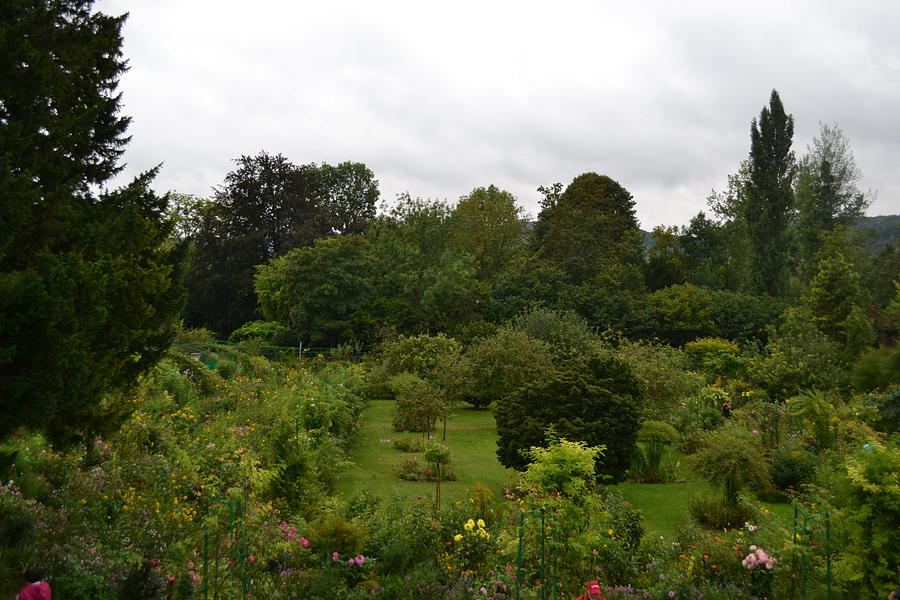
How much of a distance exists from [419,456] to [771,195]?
28.8m

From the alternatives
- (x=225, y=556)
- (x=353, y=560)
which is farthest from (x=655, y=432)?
(x=225, y=556)

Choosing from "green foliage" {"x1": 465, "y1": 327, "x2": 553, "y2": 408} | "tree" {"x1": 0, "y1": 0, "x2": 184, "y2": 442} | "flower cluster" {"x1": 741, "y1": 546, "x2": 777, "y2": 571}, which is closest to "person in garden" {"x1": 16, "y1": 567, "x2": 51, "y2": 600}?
"tree" {"x1": 0, "y1": 0, "x2": 184, "y2": 442}

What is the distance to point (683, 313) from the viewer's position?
109 feet

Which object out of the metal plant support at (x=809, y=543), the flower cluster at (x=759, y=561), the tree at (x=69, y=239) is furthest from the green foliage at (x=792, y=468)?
the tree at (x=69, y=239)

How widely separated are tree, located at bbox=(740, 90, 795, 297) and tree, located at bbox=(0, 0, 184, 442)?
34.2m

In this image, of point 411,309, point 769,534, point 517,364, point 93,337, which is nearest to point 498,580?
point 769,534

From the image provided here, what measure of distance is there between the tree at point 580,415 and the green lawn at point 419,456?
1406 millimetres

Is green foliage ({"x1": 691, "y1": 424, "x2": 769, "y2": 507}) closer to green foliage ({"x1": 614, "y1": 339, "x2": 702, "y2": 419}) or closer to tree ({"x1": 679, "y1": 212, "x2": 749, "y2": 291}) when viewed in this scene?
green foliage ({"x1": 614, "y1": 339, "x2": 702, "y2": 419})

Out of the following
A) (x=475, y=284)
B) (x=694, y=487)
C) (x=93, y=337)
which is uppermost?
(x=475, y=284)

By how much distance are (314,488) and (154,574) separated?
3877 millimetres

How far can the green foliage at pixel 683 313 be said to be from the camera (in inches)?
1304

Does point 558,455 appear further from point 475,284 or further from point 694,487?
point 475,284

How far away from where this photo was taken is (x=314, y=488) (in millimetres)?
9930

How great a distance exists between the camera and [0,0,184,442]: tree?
5.62m
